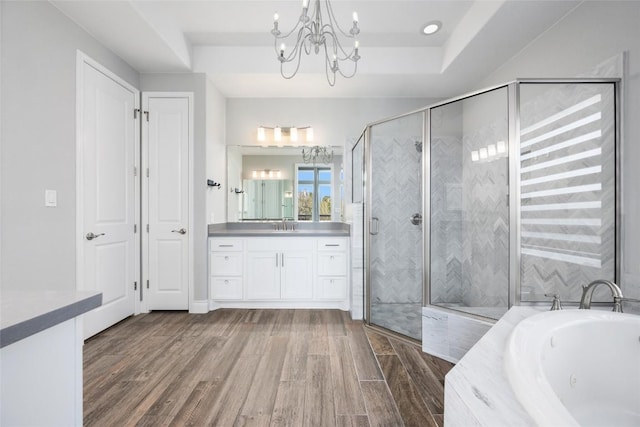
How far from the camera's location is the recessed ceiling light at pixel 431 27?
2678 millimetres

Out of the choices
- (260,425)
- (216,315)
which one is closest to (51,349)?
(260,425)

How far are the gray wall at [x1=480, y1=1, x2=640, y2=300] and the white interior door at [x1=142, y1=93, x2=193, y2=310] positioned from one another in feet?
10.7

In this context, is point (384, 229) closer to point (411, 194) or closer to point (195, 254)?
point (411, 194)

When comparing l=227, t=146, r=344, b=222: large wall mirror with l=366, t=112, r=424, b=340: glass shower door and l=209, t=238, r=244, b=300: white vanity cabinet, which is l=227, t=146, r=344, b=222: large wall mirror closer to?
l=209, t=238, r=244, b=300: white vanity cabinet

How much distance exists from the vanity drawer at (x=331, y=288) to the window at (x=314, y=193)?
810 millimetres

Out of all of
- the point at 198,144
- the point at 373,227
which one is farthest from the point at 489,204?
the point at 198,144

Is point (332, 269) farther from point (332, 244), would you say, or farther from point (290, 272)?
point (290, 272)

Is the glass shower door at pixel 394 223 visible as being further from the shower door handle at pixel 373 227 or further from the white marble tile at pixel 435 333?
the white marble tile at pixel 435 333

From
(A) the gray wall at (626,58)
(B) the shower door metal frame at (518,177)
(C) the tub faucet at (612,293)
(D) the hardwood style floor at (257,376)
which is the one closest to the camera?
(C) the tub faucet at (612,293)

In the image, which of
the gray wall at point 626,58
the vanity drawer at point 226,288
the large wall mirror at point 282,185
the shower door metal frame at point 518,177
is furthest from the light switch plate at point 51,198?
the gray wall at point 626,58

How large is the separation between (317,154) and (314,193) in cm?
48

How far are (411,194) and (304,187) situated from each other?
1.41 metres

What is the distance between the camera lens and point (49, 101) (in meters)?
2.06

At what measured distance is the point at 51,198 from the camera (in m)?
2.07
